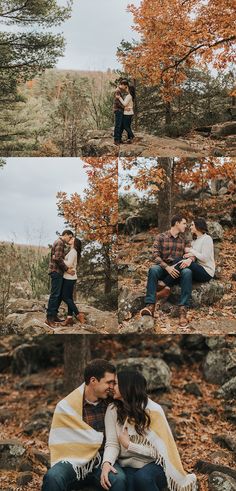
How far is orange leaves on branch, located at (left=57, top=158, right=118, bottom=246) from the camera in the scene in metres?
9.67

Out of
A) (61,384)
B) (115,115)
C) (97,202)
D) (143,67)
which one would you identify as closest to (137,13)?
(143,67)

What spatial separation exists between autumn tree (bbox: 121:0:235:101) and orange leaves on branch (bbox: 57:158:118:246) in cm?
158

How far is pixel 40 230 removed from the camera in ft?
32.2

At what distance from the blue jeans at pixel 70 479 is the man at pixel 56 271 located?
3.28 meters

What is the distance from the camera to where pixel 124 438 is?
650 centimetres

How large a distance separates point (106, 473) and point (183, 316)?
3347mm

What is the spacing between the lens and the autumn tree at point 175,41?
10.2 metres

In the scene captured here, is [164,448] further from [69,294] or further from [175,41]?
[175,41]

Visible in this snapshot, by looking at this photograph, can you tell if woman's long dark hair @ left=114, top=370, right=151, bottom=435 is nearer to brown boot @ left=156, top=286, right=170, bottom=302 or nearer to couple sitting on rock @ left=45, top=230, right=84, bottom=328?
brown boot @ left=156, top=286, right=170, bottom=302

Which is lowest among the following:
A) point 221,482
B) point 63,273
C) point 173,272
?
point 221,482

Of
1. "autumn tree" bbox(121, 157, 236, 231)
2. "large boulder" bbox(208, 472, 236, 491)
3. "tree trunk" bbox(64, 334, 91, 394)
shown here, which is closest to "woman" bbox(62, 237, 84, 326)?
"tree trunk" bbox(64, 334, 91, 394)

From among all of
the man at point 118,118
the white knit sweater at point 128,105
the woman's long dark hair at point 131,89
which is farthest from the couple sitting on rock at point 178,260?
the woman's long dark hair at point 131,89

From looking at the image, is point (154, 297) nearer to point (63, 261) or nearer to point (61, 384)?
point (63, 261)

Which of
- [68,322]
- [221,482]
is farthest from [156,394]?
[221,482]
